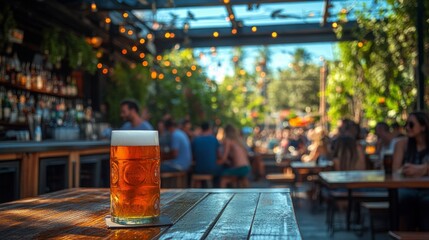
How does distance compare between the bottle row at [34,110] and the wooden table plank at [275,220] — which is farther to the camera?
the bottle row at [34,110]

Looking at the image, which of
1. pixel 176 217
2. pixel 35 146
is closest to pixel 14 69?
pixel 35 146

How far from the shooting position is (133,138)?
5.06 ft

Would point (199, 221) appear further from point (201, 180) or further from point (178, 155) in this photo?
point (201, 180)

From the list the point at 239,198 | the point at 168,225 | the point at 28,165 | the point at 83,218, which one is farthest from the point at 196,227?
the point at 28,165

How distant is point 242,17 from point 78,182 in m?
6.05

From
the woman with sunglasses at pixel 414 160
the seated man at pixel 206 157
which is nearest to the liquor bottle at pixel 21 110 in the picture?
the seated man at pixel 206 157

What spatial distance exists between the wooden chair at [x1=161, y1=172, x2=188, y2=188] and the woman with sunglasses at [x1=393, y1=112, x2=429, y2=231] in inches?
134

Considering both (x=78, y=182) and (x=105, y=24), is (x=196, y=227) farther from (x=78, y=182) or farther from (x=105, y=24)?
(x=105, y=24)

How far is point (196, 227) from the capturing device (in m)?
1.43

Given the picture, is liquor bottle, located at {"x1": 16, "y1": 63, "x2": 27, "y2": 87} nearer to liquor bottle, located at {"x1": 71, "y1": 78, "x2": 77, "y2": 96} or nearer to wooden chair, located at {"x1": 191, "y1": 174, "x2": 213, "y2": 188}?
liquor bottle, located at {"x1": 71, "y1": 78, "x2": 77, "y2": 96}

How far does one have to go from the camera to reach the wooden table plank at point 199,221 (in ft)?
4.39

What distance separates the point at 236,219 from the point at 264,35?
9676 millimetres

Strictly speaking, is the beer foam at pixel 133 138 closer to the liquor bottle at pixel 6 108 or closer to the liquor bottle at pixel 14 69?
the liquor bottle at pixel 6 108

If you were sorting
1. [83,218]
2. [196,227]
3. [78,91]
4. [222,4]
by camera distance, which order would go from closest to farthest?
1. [196,227]
2. [83,218]
3. [222,4]
4. [78,91]
